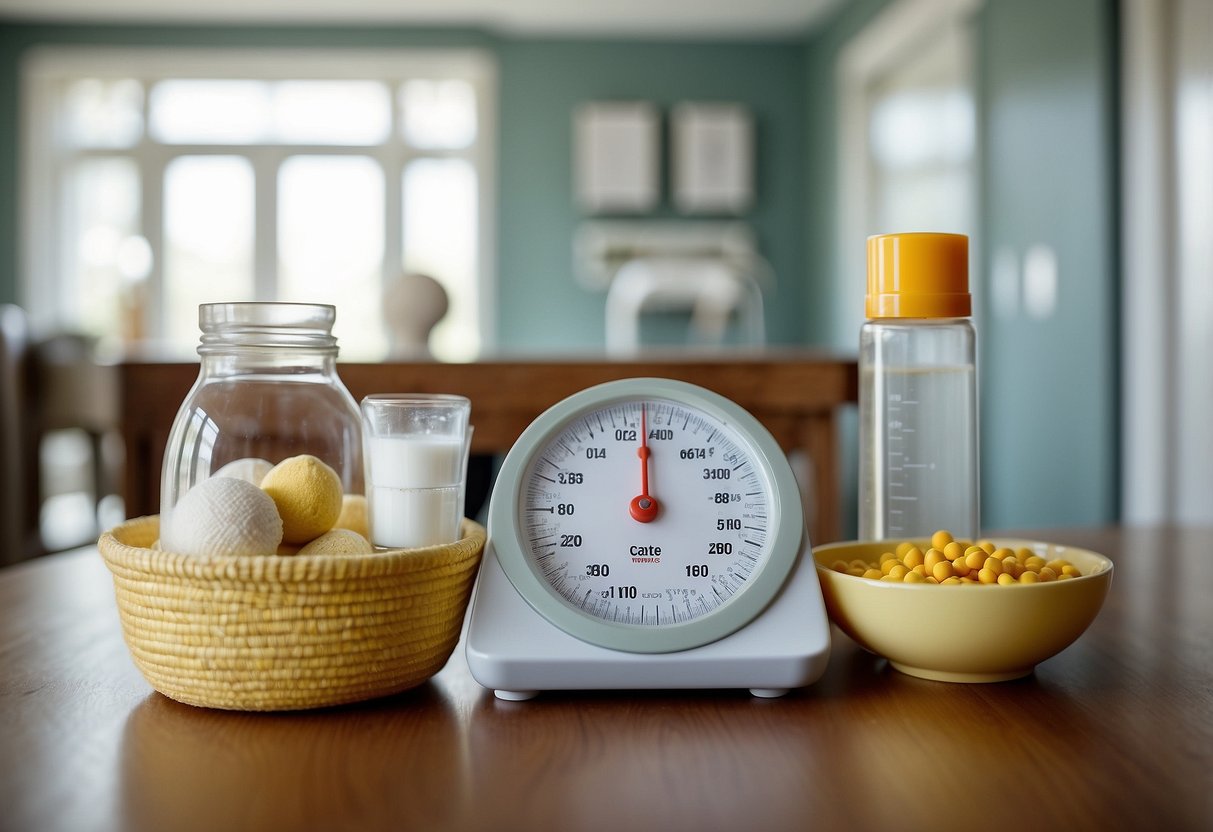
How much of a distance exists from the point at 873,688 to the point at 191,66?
5.35m

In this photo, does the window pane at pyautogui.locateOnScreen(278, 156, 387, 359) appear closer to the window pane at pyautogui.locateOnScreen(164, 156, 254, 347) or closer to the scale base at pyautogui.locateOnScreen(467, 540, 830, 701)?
the window pane at pyautogui.locateOnScreen(164, 156, 254, 347)

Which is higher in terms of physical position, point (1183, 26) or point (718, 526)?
point (1183, 26)

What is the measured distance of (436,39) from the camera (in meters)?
5.09

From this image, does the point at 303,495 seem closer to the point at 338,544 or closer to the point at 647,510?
the point at 338,544

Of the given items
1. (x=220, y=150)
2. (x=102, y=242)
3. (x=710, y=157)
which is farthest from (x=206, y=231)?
(x=710, y=157)

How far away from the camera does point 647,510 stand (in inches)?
23.1

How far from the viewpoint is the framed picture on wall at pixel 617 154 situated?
5.06 metres

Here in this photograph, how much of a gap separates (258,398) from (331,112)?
4.98m

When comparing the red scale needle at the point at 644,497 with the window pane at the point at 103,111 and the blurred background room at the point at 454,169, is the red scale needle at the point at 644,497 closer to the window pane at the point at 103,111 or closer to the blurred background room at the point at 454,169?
the blurred background room at the point at 454,169

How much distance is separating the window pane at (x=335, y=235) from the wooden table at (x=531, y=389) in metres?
3.51

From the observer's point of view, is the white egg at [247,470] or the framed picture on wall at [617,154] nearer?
the white egg at [247,470]

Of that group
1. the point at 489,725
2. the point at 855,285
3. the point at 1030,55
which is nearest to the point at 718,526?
the point at 489,725

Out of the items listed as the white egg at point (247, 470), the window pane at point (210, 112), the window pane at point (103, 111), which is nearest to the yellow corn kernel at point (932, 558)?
the white egg at point (247, 470)

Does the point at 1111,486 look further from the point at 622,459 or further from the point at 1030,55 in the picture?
the point at 622,459
